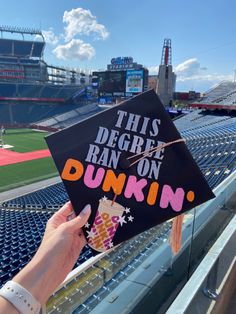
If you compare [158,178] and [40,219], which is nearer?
[158,178]

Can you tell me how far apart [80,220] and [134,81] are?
30181 mm

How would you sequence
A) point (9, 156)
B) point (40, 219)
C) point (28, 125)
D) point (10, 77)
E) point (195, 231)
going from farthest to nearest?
point (10, 77)
point (28, 125)
point (9, 156)
point (40, 219)
point (195, 231)

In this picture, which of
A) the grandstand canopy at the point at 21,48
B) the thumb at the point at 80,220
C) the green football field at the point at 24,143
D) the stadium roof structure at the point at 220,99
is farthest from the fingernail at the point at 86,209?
the grandstand canopy at the point at 21,48

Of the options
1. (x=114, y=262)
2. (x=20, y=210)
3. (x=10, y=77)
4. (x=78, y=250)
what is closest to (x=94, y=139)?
(x=78, y=250)

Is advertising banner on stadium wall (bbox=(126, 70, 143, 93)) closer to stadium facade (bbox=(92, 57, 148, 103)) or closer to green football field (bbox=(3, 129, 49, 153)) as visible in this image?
stadium facade (bbox=(92, 57, 148, 103))

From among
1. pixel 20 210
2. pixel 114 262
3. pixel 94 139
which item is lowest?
pixel 20 210

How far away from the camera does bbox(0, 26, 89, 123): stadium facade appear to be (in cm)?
4130

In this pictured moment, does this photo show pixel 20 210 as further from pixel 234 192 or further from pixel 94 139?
pixel 94 139

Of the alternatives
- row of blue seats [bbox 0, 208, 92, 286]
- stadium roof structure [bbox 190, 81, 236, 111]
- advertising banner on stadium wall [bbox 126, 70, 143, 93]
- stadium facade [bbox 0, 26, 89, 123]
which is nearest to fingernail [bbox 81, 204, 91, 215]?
row of blue seats [bbox 0, 208, 92, 286]

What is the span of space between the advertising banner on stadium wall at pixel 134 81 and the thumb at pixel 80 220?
96.6 ft

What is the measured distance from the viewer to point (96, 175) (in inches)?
62.7

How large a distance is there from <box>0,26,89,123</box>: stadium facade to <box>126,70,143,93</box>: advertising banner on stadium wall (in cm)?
1600

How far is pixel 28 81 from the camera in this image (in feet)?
153

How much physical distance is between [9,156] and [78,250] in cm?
2031
